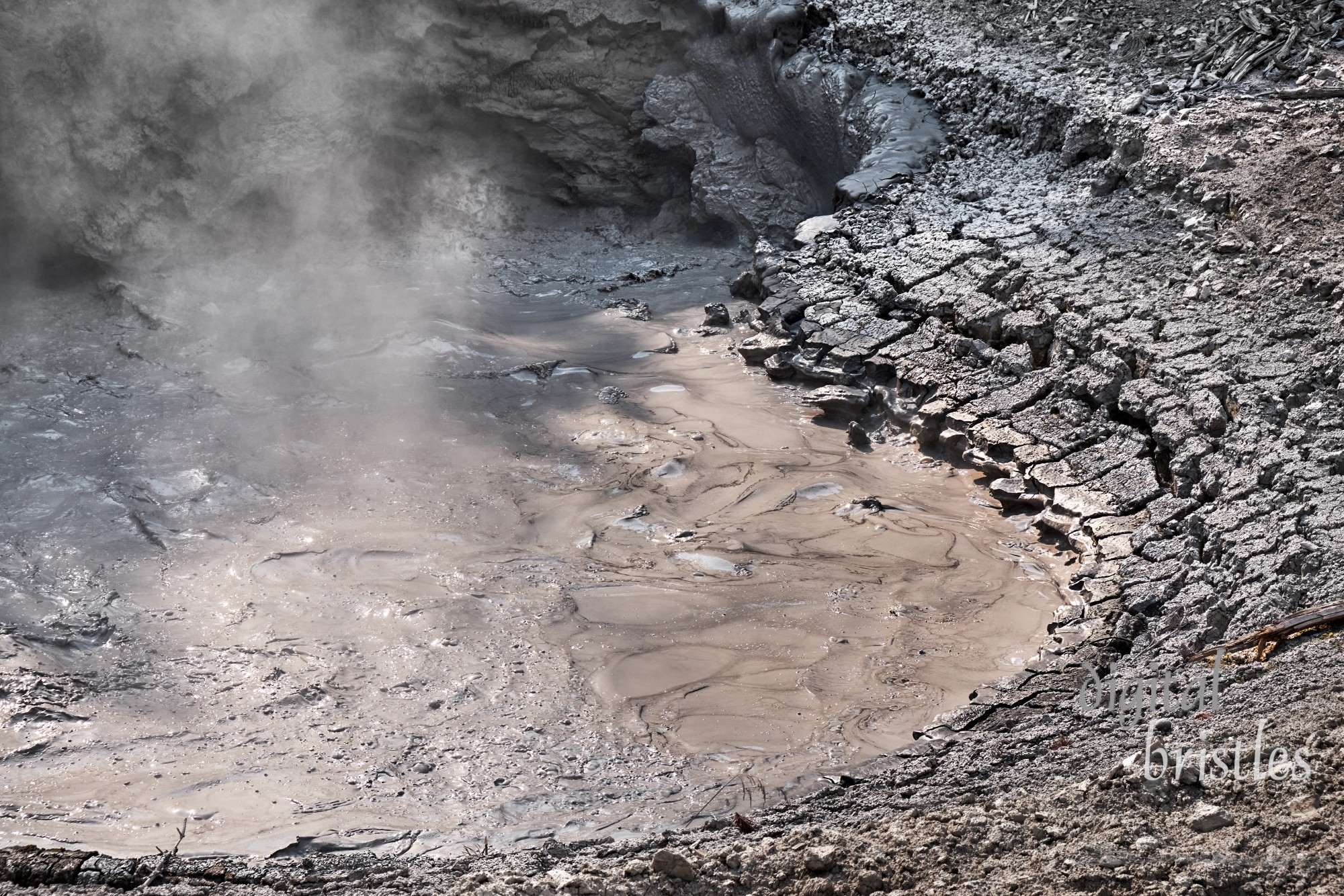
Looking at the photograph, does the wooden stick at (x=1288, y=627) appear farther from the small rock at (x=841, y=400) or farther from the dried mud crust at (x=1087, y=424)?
the small rock at (x=841, y=400)

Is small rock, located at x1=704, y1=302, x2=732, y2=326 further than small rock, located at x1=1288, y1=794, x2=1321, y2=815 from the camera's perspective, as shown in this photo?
Yes

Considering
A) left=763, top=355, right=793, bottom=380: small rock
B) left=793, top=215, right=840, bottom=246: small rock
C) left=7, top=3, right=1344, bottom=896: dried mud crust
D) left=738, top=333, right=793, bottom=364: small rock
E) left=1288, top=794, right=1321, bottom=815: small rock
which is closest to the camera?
left=1288, top=794, right=1321, bottom=815: small rock

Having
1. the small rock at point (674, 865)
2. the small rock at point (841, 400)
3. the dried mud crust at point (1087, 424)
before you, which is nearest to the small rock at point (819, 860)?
the dried mud crust at point (1087, 424)

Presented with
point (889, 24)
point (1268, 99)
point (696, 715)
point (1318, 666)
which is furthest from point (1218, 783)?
point (889, 24)

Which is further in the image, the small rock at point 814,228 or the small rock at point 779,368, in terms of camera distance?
the small rock at point 814,228

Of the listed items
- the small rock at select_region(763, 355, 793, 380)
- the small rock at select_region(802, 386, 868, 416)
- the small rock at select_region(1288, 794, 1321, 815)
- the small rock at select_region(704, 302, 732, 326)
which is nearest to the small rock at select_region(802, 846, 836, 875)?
the small rock at select_region(1288, 794, 1321, 815)

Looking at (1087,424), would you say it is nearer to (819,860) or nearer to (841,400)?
(841,400)

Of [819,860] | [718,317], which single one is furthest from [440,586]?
[718,317]

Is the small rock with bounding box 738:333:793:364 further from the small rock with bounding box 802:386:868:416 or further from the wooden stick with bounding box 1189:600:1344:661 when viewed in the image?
the wooden stick with bounding box 1189:600:1344:661
